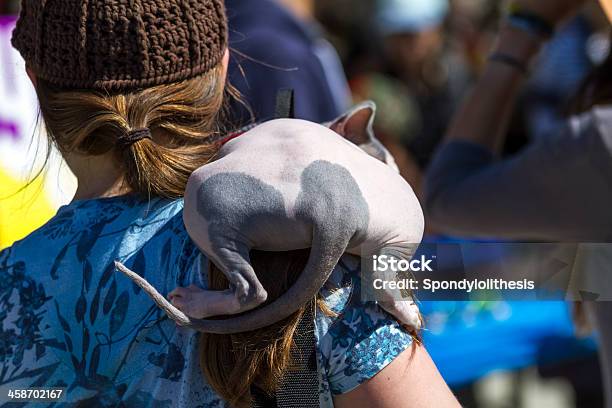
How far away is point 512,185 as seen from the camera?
171 centimetres

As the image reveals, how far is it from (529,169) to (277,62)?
85 cm

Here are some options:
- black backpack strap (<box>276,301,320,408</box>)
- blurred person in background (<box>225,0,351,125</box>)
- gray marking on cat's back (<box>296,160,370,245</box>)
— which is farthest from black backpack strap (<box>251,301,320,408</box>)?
blurred person in background (<box>225,0,351,125</box>)

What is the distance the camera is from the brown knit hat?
1.16 m

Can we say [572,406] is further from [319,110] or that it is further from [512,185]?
[512,185]

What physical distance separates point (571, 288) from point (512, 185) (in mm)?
477

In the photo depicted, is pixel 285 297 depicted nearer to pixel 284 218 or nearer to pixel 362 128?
pixel 284 218

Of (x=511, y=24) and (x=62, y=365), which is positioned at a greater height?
(x=511, y=24)

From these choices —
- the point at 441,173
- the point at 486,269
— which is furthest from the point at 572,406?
the point at 486,269

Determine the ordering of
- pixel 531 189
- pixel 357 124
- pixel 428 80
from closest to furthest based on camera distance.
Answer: pixel 357 124 < pixel 531 189 < pixel 428 80

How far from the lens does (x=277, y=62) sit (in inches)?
91.0

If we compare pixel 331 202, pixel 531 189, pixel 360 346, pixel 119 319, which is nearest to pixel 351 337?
pixel 360 346

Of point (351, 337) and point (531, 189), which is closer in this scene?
point (351, 337)

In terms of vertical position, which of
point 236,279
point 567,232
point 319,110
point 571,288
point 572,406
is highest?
point 236,279

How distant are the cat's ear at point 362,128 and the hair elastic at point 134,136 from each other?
0.82ft
